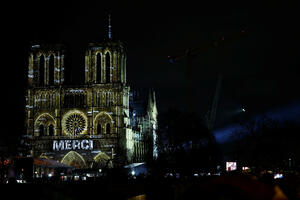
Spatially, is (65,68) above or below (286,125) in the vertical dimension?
above

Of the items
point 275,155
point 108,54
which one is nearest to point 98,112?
point 108,54

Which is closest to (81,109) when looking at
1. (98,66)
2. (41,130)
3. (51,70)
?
(98,66)

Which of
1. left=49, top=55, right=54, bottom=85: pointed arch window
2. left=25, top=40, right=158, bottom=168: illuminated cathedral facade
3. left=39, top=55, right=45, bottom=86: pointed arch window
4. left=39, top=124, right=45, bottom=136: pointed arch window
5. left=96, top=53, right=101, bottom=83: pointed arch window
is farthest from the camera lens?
left=49, top=55, right=54, bottom=85: pointed arch window

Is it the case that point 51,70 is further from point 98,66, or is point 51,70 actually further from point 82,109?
point 82,109

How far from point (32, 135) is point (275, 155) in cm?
5673

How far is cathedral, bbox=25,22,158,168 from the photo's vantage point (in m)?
107

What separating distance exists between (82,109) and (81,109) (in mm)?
232

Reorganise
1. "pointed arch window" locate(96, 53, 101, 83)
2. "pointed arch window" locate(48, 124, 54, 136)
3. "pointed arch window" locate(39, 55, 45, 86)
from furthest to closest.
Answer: "pointed arch window" locate(39, 55, 45, 86) → "pointed arch window" locate(48, 124, 54, 136) → "pointed arch window" locate(96, 53, 101, 83)

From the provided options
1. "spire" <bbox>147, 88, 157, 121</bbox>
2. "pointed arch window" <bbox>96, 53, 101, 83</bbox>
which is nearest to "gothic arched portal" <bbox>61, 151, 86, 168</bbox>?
"pointed arch window" <bbox>96, 53, 101, 83</bbox>

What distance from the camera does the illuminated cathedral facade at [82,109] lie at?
352 ft

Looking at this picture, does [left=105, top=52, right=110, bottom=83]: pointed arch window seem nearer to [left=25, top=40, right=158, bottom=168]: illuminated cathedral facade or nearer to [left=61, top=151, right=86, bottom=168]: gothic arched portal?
[left=25, top=40, right=158, bottom=168]: illuminated cathedral facade

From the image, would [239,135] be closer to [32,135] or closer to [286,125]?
[286,125]

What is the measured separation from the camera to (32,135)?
11025 centimetres

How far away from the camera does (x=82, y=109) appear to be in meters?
110
